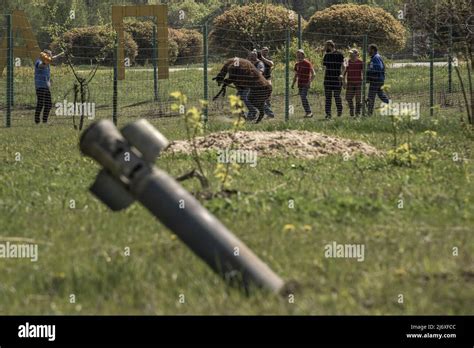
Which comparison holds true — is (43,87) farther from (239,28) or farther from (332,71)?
(239,28)

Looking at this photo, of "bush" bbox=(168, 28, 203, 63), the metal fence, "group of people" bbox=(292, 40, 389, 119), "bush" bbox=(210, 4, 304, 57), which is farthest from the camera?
"bush" bbox=(168, 28, 203, 63)

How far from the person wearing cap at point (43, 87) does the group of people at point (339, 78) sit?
4.45 meters

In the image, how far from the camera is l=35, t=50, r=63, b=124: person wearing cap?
23.2 m

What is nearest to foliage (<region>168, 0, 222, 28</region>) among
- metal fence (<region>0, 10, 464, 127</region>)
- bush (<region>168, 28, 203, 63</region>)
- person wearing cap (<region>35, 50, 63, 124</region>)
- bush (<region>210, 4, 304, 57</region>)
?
bush (<region>168, 28, 203, 63</region>)

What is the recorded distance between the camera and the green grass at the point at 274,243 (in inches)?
242

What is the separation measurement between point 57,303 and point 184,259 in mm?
1092
